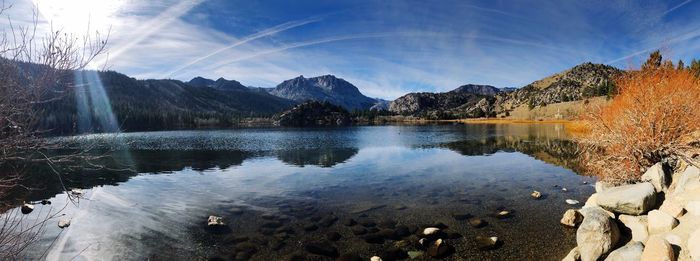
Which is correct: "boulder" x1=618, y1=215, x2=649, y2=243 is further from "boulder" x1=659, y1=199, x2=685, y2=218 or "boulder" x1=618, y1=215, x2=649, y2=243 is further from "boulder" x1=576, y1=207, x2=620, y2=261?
"boulder" x1=659, y1=199, x2=685, y2=218

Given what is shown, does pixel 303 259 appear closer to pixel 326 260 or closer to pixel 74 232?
pixel 326 260

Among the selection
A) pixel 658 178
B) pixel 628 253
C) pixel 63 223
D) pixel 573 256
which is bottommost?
pixel 63 223

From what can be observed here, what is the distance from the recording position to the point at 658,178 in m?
18.9

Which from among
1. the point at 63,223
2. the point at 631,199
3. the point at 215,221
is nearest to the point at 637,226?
the point at 631,199

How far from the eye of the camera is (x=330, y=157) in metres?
63.6

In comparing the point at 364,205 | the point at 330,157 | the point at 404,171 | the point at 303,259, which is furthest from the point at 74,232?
the point at 330,157

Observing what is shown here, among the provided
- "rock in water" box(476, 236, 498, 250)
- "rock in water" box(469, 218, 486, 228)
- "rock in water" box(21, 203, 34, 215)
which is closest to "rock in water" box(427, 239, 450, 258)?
"rock in water" box(476, 236, 498, 250)

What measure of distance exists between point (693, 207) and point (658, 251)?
2917 millimetres

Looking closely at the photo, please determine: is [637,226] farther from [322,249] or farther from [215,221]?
[215,221]

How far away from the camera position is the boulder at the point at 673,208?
15014 millimetres

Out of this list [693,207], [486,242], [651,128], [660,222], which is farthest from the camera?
[651,128]

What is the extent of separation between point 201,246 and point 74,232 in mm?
10307

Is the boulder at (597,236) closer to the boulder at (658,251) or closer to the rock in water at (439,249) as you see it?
A: the boulder at (658,251)

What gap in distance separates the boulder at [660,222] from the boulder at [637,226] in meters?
0.53
